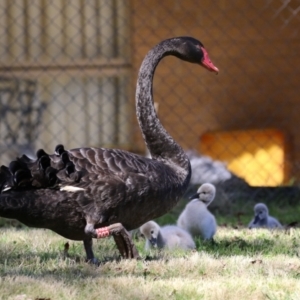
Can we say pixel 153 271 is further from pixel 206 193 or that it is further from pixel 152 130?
pixel 206 193

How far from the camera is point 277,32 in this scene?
9.66 metres

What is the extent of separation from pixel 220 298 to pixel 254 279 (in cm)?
42

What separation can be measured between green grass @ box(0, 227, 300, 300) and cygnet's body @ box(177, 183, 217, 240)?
0.96 feet

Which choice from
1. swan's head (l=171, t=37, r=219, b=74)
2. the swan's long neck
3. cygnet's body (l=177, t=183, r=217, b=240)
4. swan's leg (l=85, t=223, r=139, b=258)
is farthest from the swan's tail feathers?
cygnet's body (l=177, t=183, r=217, b=240)

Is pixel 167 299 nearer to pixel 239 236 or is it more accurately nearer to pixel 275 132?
pixel 239 236

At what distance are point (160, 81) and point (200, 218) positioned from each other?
10.3ft

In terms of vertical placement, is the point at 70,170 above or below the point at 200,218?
above

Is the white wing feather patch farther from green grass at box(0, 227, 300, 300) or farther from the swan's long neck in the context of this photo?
the swan's long neck

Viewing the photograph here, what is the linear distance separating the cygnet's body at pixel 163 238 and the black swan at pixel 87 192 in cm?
85

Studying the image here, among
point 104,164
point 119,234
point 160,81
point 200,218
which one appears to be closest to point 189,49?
point 104,164

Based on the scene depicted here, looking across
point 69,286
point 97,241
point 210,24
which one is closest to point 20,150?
point 210,24

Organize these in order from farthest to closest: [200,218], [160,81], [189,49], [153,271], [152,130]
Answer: [160,81] → [200,218] → [189,49] → [152,130] → [153,271]

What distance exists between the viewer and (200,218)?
683 centimetres

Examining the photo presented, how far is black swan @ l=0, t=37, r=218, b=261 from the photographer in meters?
4.90
